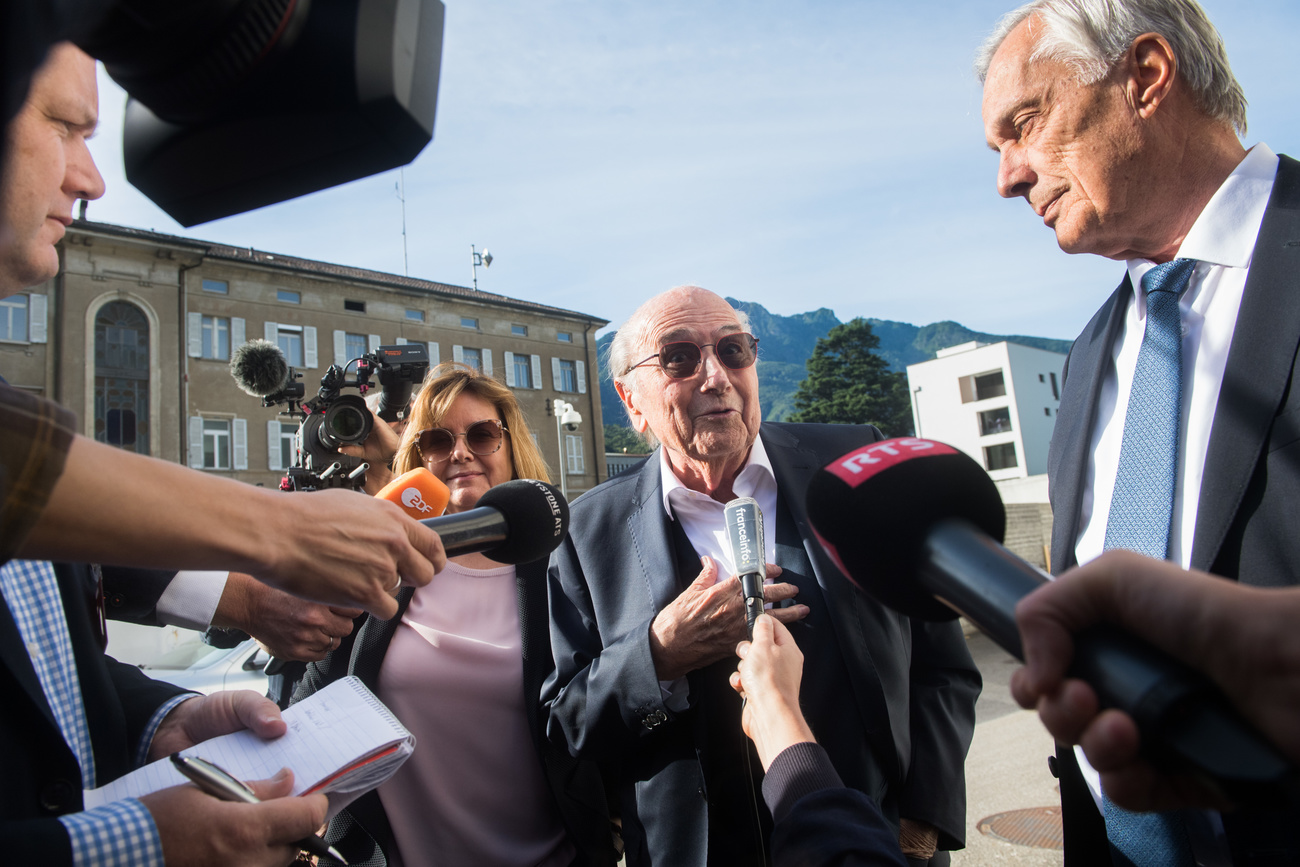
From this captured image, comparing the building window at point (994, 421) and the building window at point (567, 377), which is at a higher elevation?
the building window at point (567, 377)

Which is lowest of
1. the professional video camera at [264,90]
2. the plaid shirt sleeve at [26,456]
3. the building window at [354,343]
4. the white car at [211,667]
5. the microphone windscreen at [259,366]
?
the white car at [211,667]

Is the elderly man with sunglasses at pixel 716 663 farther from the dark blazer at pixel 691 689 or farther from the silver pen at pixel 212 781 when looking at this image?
the silver pen at pixel 212 781

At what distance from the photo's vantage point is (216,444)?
1048 inches

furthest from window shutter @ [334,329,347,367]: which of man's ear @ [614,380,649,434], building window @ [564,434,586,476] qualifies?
man's ear @ [614,380,649,434]

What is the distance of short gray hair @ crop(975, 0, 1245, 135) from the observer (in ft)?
6.42

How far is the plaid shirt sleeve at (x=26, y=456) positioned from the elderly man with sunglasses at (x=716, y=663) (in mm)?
1687

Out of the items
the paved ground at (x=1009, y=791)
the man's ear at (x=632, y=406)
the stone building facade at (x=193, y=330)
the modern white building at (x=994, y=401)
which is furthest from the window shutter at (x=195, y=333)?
the modern white building at (x=994, y=401)

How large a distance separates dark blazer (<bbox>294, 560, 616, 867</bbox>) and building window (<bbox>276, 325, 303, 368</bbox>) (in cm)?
2897

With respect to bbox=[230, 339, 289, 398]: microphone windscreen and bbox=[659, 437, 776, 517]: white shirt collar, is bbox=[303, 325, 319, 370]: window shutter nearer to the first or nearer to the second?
bbox=[230, 339, 289, 398]: microphone windscreen

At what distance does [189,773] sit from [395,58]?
107 cm

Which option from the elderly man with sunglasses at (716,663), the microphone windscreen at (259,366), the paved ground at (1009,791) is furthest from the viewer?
the microphone windscreen at (259,366)

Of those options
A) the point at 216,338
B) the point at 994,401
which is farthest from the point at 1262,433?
the point at 994,401

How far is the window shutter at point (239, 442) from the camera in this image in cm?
2666

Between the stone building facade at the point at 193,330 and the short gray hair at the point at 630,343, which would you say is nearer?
the short gray hair at the point at 630,343
